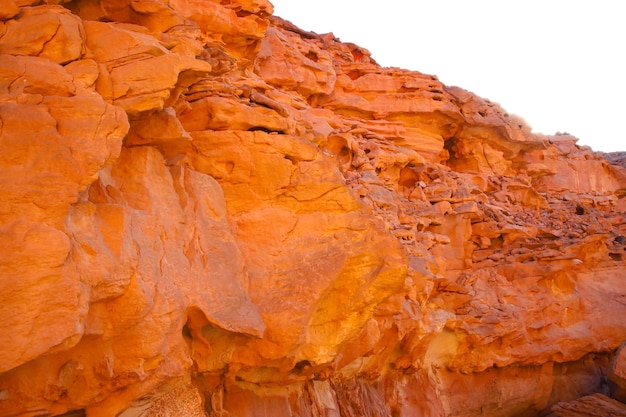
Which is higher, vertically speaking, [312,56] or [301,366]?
[312,56]

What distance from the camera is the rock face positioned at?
4.55m

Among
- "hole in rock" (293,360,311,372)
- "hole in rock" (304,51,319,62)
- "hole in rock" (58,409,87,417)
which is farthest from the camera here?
"hole in rock" (304,51,319,62)

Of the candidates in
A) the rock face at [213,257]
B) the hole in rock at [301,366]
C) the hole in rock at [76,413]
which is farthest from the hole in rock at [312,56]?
the hole in rock at [76,413]

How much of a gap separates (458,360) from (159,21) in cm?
1123

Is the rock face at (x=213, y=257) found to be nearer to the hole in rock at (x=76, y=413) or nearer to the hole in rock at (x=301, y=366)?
the hole in rock at (x=76, y=413)

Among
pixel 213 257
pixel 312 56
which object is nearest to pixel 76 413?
pixel 213 257

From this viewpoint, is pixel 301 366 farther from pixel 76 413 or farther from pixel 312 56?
pixel 312 56

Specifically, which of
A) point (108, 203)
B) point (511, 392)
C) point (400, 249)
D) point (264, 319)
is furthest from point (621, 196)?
point (108, 203)

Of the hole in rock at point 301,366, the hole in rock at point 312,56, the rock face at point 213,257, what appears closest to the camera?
the rock face at point 213,257

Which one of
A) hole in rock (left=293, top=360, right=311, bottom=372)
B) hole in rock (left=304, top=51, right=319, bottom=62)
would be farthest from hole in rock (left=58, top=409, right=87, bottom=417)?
hole in rock (left=304, top=51, right=319, bottom=62)

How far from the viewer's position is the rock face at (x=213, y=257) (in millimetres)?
4547

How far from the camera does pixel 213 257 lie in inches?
261

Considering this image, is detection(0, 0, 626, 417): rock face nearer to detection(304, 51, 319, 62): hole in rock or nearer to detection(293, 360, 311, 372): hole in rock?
detection(293, 360, 311, 372): hole in rock

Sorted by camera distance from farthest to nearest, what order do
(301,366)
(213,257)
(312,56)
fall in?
1. (312,56)
2. (301,366)
3. (213,257)
